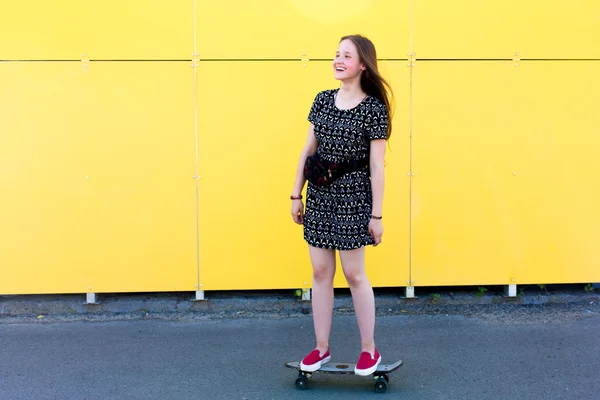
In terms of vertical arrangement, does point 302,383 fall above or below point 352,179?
below

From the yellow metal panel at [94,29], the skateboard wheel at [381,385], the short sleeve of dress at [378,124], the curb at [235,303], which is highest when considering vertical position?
the yellow metal panel at [94,29]

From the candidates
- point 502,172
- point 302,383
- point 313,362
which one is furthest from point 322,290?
point 502,172

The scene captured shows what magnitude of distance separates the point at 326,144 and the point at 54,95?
2339 mm

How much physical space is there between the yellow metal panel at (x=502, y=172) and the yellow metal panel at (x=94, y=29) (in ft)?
5.95

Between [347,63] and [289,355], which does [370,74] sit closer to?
[347,63]

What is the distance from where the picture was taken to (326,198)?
4109mm

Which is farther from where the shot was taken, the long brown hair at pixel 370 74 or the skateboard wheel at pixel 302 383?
the skateboard wheel at pixel 302 383

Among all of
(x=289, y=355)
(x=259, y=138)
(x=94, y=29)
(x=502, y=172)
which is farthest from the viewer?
(x=502, y=172)

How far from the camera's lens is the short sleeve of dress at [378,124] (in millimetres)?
3984

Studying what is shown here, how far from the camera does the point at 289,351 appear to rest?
4906 millimetres

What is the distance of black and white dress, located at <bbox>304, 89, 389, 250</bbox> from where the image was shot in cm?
400

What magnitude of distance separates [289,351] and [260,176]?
1.32 m

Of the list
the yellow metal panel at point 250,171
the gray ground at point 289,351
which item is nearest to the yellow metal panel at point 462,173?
the gray ground at point 289,351

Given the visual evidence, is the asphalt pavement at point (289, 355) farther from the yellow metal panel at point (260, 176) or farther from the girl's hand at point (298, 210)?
the girl's hand at point (298, 210)
